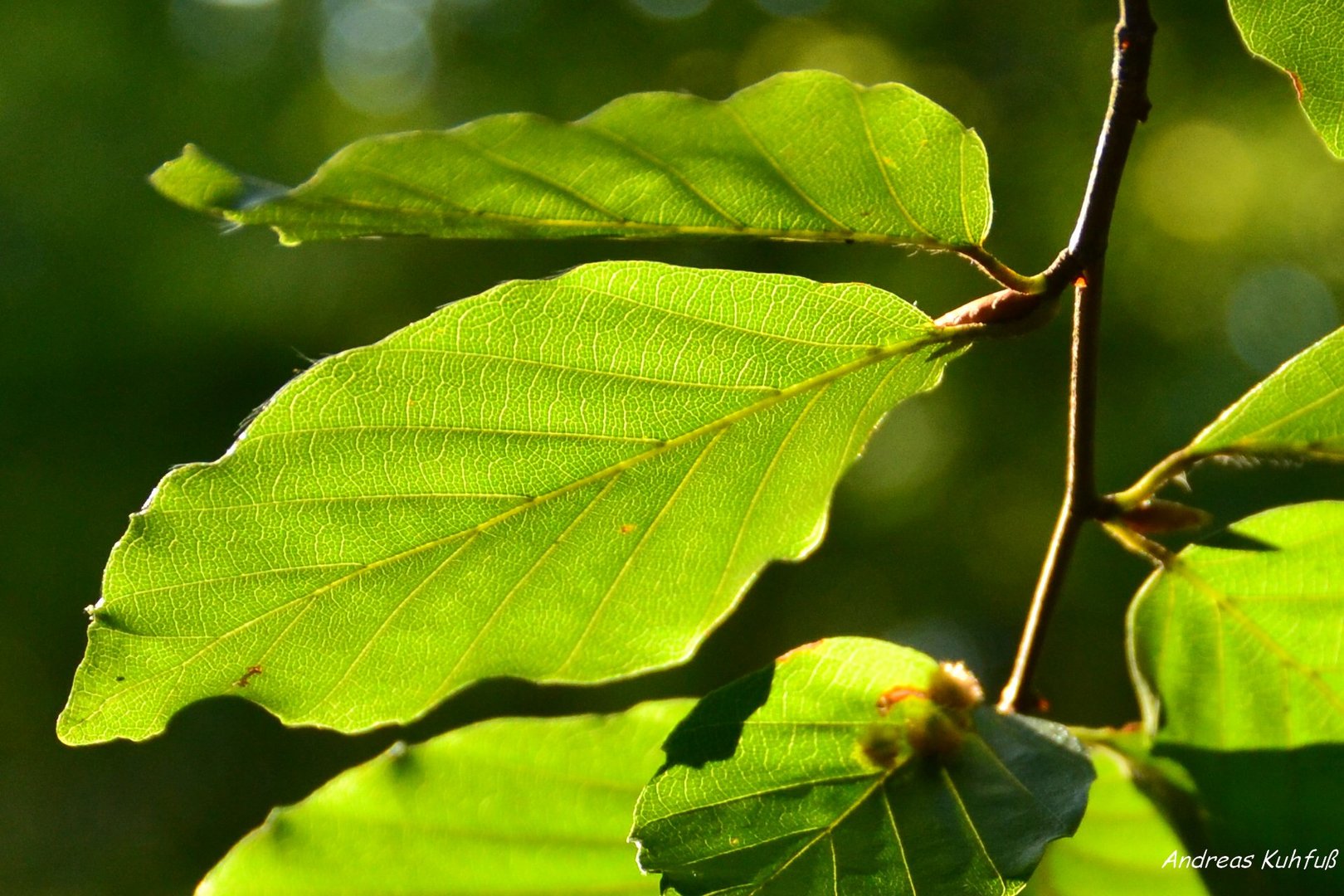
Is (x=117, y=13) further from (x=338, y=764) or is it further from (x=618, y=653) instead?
(x=618, y=653)

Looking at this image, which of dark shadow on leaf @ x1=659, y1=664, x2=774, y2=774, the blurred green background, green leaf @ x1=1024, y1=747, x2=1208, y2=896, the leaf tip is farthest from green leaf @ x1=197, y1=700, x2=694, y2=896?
the blurred green background

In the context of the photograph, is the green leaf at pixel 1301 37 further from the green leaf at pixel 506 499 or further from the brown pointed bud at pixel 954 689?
the brown pointed bud at pixel 954 689

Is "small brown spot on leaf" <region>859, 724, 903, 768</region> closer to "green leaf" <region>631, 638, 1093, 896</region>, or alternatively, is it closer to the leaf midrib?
"green leaf" <region>631, 638, 1093, 896</region>

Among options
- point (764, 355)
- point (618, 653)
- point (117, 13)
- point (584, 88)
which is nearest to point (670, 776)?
point (618, 653)

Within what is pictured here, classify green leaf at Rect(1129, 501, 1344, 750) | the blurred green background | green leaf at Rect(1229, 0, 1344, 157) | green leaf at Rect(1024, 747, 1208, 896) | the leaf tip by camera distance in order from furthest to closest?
the blurred green background < green leaf at Rect(1024, 747, 1208, 896) < green leaf at Rect(1129, 501, 1344, 750) < green leaf at Rect(1229, 0, 1344, 157) < the leaf tip

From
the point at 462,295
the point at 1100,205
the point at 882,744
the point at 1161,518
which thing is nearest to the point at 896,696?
the point at 882,744

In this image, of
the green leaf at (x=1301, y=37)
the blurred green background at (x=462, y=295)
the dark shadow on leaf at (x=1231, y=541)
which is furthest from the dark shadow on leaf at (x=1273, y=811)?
the blurred green background at (x=462, y=295)
